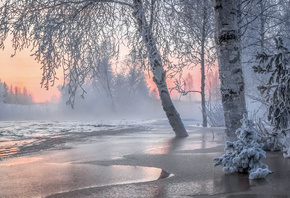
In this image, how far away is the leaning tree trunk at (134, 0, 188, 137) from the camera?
8.81 m

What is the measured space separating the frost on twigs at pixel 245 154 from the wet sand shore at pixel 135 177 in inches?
5.3

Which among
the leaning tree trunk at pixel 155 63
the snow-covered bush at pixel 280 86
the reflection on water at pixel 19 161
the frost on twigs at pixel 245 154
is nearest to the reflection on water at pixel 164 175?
the frost on twigs at pixel 245 154

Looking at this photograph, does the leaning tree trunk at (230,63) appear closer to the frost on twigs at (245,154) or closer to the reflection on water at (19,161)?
the frost on twigs at (245,154)

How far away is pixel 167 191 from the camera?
362cm

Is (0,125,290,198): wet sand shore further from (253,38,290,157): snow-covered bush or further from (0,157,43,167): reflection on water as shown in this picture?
(253,38,290,157): snow-covered bush

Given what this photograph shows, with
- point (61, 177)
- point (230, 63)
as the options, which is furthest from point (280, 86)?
point (61, 177)

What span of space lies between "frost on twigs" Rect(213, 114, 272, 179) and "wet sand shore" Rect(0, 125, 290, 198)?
0.13 meters

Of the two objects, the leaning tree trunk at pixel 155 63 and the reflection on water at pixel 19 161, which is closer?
the reflection on water at pixel 19 161

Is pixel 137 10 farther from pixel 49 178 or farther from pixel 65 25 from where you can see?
pixel 49 178

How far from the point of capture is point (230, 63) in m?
5.09

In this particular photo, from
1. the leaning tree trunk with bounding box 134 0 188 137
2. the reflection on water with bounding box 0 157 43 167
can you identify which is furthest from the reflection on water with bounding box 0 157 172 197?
the leaning tree trunk with bounding box 134 0 188 137

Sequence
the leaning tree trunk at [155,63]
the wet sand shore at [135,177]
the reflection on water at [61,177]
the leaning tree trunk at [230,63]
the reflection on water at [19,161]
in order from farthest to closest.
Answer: the leaning tree trunk at [155,63] < the reflection on water at [19,161] < the leaning tree trunk at [230,63] < the reflection on water at [61,177] < the wet sand shore at [135,177]

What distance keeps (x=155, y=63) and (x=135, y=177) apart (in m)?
5.28

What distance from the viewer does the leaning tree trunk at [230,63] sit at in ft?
16.6
